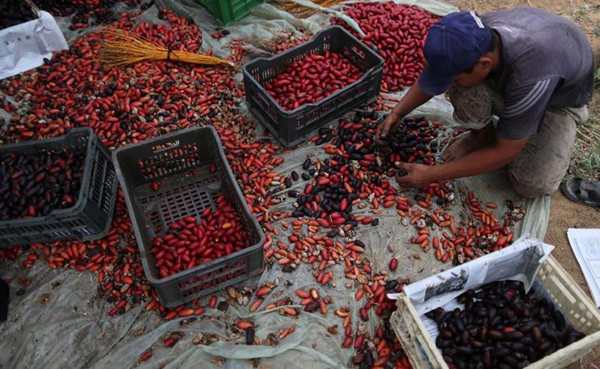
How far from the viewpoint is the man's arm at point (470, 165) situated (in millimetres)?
2667

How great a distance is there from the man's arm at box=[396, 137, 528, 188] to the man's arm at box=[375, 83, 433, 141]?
1.19ft

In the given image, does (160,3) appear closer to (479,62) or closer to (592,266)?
(479,62)

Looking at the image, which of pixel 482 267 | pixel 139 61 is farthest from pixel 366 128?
pixel 139 61

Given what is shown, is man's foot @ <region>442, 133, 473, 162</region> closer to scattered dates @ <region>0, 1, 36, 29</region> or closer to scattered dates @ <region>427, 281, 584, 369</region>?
scattered dates @ <region>427, 281, 584, 369</region>

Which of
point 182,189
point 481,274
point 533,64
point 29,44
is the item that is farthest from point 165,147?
point 533,64

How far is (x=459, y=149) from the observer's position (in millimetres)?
3426

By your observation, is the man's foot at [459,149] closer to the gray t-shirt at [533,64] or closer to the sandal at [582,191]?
the gray t-shirt at [533,64]

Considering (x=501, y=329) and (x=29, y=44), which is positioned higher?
(x=29, y=44)

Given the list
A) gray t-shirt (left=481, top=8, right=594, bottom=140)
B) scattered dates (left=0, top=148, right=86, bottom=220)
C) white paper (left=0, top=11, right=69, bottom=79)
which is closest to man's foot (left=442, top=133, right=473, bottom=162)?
gray t-shirt (left=481, top=8, right=594, bottom=140)

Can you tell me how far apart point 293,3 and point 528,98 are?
312cm

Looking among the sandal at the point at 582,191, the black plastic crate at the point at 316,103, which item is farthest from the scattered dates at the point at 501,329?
the black plastic crate at the point at 316,103

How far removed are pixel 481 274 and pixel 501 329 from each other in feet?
1.04

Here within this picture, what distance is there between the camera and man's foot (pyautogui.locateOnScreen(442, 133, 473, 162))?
340 cm

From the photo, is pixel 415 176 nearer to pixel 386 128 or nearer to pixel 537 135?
pixel 386 128
